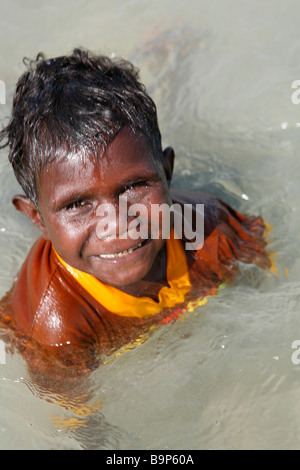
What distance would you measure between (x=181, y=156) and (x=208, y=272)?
1.26m

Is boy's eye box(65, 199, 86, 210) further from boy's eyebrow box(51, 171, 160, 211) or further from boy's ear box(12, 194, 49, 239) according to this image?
boy's ear box(12, 194, 49, 239)

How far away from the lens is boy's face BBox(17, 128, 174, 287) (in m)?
2.11

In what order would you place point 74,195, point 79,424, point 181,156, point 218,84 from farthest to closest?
point 218,84 → point 181,156 → point 79,424 → point 74,195

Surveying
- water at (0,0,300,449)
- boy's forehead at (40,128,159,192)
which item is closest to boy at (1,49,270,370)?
boy's forehead at (40,128,159,192)

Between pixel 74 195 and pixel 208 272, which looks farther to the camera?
pixel 208 272

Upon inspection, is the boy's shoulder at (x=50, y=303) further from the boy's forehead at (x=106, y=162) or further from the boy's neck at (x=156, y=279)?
the boy's forehead at (x=106, y=162)

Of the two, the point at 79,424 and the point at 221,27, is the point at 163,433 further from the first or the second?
the point at 221,27

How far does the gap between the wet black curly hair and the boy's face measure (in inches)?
2.1

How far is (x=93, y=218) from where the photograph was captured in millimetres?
2168

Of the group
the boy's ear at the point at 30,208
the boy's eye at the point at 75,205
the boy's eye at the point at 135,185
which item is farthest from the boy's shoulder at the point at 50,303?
the boy's eye at the point at 135,185

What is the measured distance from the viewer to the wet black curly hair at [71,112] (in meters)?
2.12

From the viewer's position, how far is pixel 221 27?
178 inches

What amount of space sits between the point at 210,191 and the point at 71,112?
1655 mm
